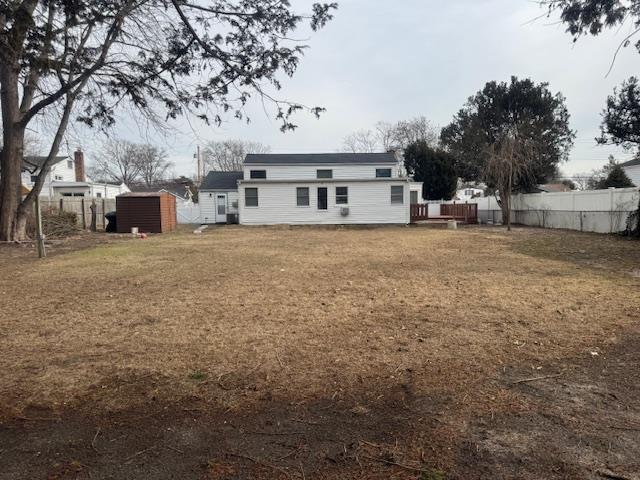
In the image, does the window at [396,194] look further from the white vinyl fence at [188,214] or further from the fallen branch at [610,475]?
the fallen branch at [610,475]

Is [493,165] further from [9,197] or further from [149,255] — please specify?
[9,197]

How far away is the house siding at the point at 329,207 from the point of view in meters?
26.8

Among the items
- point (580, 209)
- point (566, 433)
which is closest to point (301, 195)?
point (580, 209)

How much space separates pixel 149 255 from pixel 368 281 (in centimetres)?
669

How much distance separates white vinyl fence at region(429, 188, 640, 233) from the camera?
16.7 meters

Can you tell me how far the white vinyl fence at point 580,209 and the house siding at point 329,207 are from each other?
259 inches

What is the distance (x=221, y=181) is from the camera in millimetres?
31391

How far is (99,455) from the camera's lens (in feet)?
8.27

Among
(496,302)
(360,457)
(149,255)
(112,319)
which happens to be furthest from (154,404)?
(149,255)

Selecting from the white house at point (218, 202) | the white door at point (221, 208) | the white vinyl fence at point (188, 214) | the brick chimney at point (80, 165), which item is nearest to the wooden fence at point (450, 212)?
the white house at point (218, 202)

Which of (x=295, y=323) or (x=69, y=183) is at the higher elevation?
(x=69, y=183)

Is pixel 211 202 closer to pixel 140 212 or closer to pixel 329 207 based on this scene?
pixel 329 207

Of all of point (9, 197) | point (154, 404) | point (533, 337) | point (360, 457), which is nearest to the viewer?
point (360, 457)

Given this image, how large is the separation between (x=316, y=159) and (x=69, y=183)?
22.0 metres
